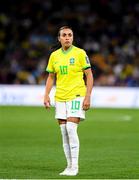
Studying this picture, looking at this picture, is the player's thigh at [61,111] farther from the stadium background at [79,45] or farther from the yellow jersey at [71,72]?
the stadium background at [79,45]

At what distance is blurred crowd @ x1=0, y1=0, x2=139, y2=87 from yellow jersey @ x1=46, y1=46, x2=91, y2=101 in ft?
69.6

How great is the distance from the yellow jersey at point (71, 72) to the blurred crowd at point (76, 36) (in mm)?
21226

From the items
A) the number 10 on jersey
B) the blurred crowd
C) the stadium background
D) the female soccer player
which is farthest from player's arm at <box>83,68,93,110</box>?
the blurred crowd

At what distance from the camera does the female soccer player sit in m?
11.2

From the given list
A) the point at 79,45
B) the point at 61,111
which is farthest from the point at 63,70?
the point at 79,45

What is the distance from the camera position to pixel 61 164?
12.6 meters

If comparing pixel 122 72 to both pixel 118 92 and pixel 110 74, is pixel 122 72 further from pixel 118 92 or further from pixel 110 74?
pixel 118 92

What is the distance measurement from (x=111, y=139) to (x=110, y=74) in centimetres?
1545

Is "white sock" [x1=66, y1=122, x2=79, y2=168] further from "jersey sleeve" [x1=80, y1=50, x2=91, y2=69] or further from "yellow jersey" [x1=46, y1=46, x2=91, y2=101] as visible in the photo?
"jersey sleeve" [x1=80, y1=50, x2=91, y2=69]

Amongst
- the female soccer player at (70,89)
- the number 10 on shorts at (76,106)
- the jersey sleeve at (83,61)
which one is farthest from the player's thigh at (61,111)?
the jersey sleeve at (83,61)

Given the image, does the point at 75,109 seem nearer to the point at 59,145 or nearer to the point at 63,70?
the point at 63,70

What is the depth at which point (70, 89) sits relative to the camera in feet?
36.9

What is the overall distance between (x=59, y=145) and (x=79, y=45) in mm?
17851

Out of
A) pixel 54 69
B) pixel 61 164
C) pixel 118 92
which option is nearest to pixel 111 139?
pixel 61 164
